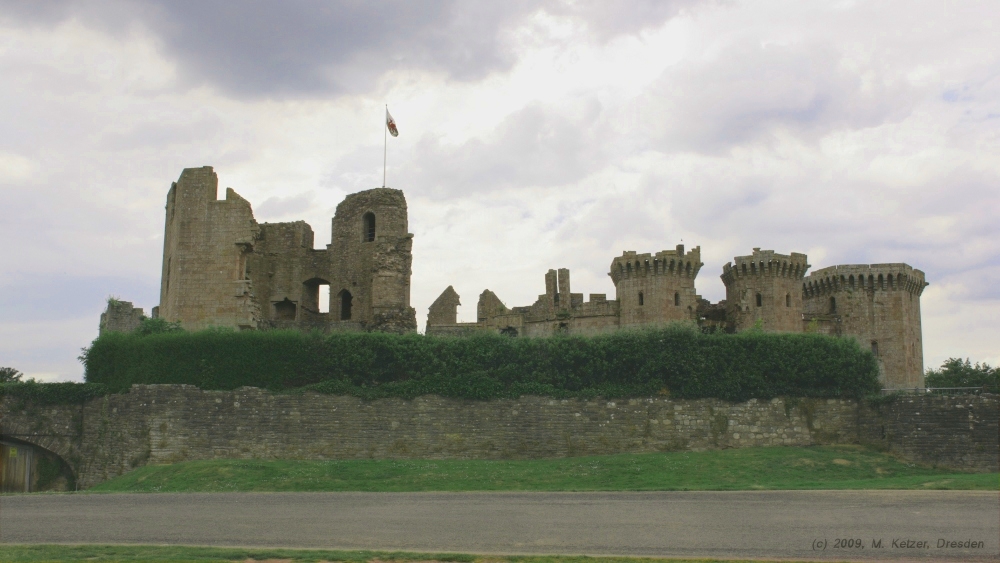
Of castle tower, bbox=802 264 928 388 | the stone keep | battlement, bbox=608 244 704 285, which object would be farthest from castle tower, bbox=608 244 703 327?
the stone keep

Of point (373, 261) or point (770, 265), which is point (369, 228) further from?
point (770, 265)

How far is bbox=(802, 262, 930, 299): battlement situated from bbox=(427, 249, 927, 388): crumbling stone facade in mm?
58

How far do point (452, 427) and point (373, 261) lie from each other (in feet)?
34.1

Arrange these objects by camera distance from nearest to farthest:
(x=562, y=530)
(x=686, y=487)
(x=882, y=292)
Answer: (x=562, y=530)
(x=686, y=487)
(x=882, y=292)

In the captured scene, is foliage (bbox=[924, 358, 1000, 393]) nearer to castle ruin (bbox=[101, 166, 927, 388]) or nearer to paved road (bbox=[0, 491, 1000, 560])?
castle ruin (bbox=[101, 166, 927, 388])

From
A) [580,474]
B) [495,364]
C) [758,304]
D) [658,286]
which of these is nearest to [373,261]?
[495,364]

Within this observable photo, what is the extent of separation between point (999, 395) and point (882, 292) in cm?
2675

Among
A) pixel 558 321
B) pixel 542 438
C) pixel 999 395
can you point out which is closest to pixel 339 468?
pixel 542 438

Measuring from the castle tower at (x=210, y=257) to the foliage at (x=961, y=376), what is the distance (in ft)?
169

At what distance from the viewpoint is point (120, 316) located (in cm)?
3944

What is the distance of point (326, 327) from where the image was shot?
3675 centimetres

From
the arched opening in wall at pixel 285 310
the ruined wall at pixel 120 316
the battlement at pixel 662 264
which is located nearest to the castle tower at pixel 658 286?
the battlement at pixel 662 264

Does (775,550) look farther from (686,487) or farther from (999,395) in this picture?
(999,395)

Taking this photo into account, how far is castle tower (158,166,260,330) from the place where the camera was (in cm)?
3253
